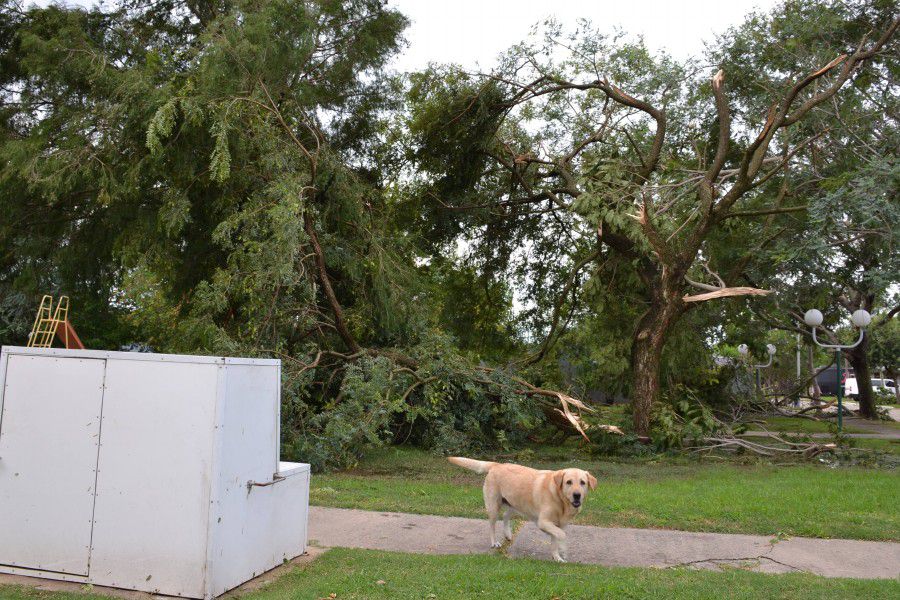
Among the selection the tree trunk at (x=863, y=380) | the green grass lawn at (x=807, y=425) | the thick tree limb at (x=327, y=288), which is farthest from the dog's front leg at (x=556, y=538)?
the tree trunk at (x=863, y=380)

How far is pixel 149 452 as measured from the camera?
5594 millimetres

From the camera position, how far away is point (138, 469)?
5.61 meters

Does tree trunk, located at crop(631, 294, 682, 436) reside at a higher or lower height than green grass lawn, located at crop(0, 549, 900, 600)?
higher

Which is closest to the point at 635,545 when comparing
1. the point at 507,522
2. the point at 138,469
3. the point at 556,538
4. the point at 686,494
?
the point at 556,538

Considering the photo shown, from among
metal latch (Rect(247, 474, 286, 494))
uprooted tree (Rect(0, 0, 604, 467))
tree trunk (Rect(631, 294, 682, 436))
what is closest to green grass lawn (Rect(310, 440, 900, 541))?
uprooted tree (Rect(0, 0, 604, 467))

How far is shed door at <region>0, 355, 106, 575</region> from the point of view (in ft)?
18.8

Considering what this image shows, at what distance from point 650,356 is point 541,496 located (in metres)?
9.34

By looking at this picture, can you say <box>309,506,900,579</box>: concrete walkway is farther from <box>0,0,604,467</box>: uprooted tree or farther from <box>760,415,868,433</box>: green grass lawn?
<box>760,415,868,433</box>: green grass lawn

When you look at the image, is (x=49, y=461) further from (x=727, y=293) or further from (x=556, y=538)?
(x=727, y=293)

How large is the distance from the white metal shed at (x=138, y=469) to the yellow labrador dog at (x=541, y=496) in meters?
2.12

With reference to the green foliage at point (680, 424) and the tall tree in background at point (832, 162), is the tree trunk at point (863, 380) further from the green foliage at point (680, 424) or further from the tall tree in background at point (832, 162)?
the green foliage at point (680, 424)

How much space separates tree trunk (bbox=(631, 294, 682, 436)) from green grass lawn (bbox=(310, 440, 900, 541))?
1.58m

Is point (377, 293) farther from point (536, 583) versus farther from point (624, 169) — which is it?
point (536, 583)

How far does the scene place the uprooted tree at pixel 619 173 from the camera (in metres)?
14.4
